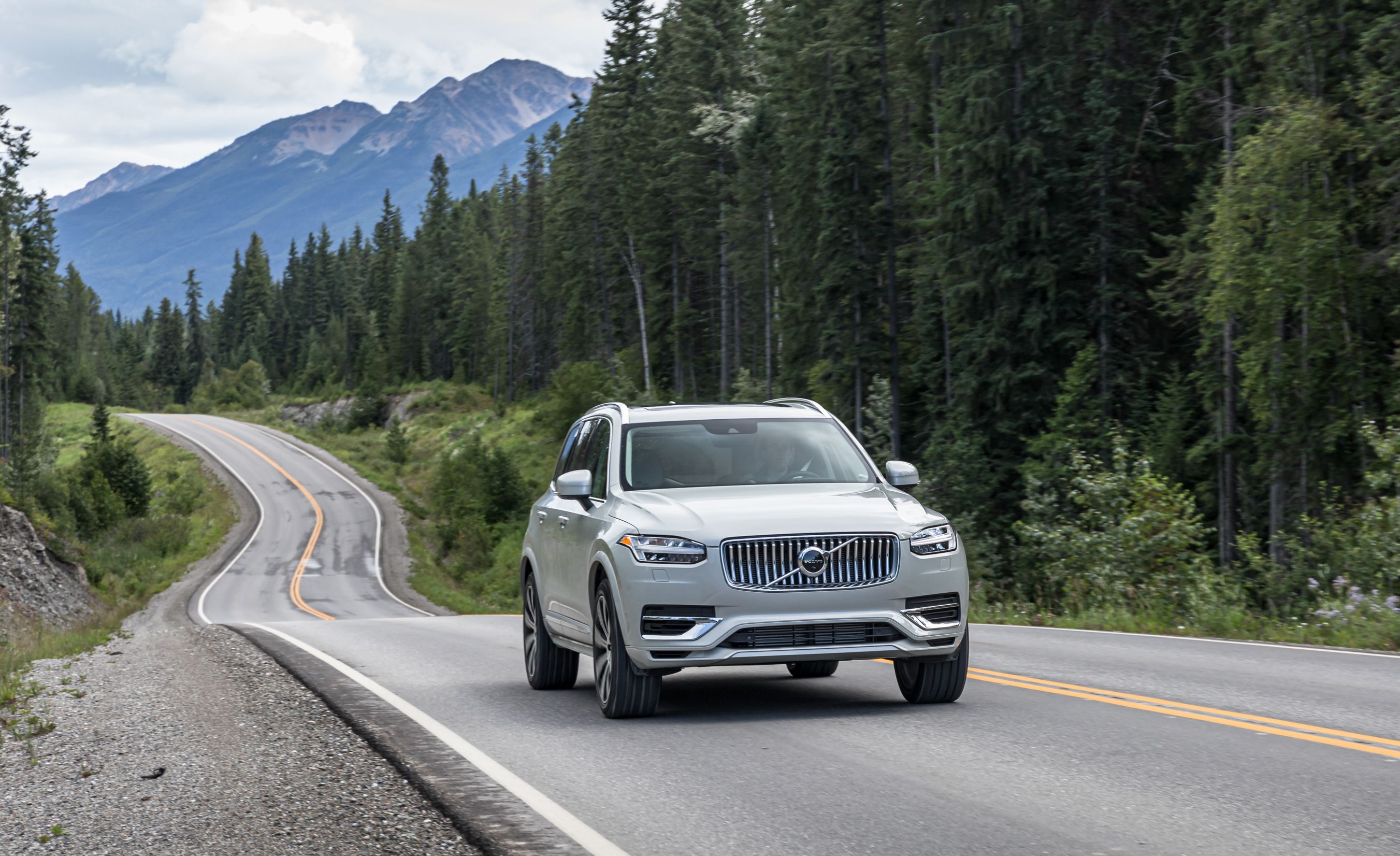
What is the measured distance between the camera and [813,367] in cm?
4516

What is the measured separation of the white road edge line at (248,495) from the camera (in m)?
48.1

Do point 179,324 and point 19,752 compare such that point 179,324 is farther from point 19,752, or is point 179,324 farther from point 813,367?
point 19,752

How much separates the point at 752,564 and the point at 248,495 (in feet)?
246

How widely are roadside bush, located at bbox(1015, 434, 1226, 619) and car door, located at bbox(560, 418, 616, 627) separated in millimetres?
9297

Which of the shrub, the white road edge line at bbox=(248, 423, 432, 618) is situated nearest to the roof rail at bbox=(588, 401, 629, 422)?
the white road edge line at bbox=(248, 423, 432, 618)

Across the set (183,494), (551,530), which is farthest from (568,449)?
(183,494)

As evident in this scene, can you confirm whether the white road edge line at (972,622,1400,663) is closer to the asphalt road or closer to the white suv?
the asphalt road

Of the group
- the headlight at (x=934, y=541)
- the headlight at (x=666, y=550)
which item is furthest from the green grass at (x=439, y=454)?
the headlight at (x=934, y=541)

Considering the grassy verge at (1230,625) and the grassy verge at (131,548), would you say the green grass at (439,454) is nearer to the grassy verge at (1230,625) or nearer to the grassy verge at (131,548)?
the grassy verge at (131,548)

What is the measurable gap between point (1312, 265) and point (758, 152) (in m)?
29.3

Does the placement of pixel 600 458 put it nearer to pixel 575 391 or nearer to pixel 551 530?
pixel 551 530

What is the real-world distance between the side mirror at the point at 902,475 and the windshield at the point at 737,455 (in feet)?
0.81

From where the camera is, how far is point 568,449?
11211 mm

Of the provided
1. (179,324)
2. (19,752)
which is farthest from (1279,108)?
(179,324)
